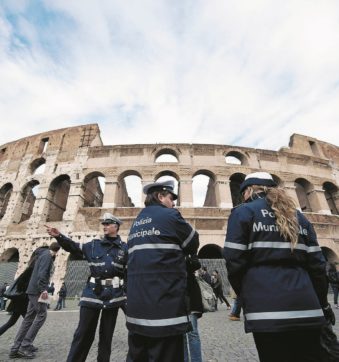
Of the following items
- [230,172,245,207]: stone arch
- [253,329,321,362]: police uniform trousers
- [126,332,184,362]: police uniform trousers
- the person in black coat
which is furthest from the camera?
[230,172,245,207]: stone arch

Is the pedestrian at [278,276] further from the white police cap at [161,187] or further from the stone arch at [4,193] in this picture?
the stone arch at [4,193]

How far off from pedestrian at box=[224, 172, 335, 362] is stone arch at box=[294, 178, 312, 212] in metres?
17.1

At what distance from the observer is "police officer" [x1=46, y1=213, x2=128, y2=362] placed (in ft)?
9.32

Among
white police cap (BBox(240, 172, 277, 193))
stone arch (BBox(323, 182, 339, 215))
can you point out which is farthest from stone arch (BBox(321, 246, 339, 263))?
white police cap (BBox(240, 172, 277, 193))

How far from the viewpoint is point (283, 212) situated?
1.94m

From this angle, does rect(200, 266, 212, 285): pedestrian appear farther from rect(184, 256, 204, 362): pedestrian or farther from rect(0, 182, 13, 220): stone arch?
rect(0, 182, 13, 220): stone arch

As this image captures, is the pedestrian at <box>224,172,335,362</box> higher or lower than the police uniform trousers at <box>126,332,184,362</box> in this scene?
higher

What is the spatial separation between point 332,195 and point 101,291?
1962 centimetres

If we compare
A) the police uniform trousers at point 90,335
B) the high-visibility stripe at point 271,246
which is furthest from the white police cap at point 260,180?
the police uniform trousers at point 90,335

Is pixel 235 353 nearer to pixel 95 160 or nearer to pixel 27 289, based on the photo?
pixel 27 289

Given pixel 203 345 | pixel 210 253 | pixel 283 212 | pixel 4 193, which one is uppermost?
pixel 4 193

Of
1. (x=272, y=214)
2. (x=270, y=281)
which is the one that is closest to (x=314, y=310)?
(x=270, y=281)

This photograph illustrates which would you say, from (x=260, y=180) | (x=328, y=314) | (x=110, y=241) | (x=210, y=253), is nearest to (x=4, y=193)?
(x=210, y=253)

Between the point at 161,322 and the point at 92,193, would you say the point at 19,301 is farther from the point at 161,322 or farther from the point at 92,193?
the point at 92,193
